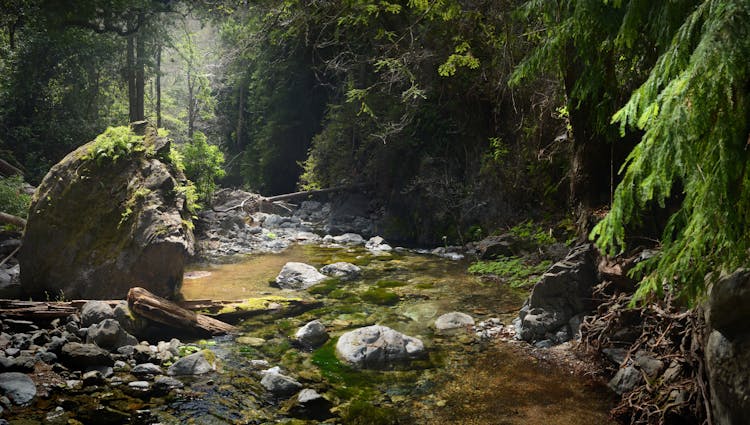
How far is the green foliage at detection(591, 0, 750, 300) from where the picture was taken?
2.10 meters

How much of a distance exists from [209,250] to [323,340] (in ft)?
23.8

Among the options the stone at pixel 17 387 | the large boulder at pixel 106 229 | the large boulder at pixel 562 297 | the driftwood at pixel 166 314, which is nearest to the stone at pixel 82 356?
the stone at pixel 17 387

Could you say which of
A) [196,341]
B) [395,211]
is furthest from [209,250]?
[196,341]

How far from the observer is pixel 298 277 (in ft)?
30.7

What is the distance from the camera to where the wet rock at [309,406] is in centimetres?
447

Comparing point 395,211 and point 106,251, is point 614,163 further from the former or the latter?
point 395,211

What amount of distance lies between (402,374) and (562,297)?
2.26 metres

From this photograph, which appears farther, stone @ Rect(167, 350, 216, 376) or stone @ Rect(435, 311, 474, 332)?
stone @ Rect(435, 311, 474, 332)

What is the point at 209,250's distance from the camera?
1262 cm

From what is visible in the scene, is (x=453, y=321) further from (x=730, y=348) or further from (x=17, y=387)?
(x=17, y=387)

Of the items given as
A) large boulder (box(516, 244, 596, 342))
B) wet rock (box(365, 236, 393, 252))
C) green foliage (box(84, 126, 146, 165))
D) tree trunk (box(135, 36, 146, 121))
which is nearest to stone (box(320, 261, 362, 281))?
wet rock (box(365, 236, 393, 252))

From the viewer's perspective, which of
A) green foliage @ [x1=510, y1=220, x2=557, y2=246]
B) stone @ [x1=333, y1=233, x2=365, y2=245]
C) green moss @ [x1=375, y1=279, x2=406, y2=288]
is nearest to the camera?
green moss @ [x1=375, y1=279, x2=406, y2=288]

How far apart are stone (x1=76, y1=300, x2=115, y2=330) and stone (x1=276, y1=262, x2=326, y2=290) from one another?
10.6 feet

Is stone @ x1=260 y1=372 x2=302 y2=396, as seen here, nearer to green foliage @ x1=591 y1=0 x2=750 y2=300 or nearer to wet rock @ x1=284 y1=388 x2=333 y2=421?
wet rock @ x1=284 y1=388 x2=333 y2=421
